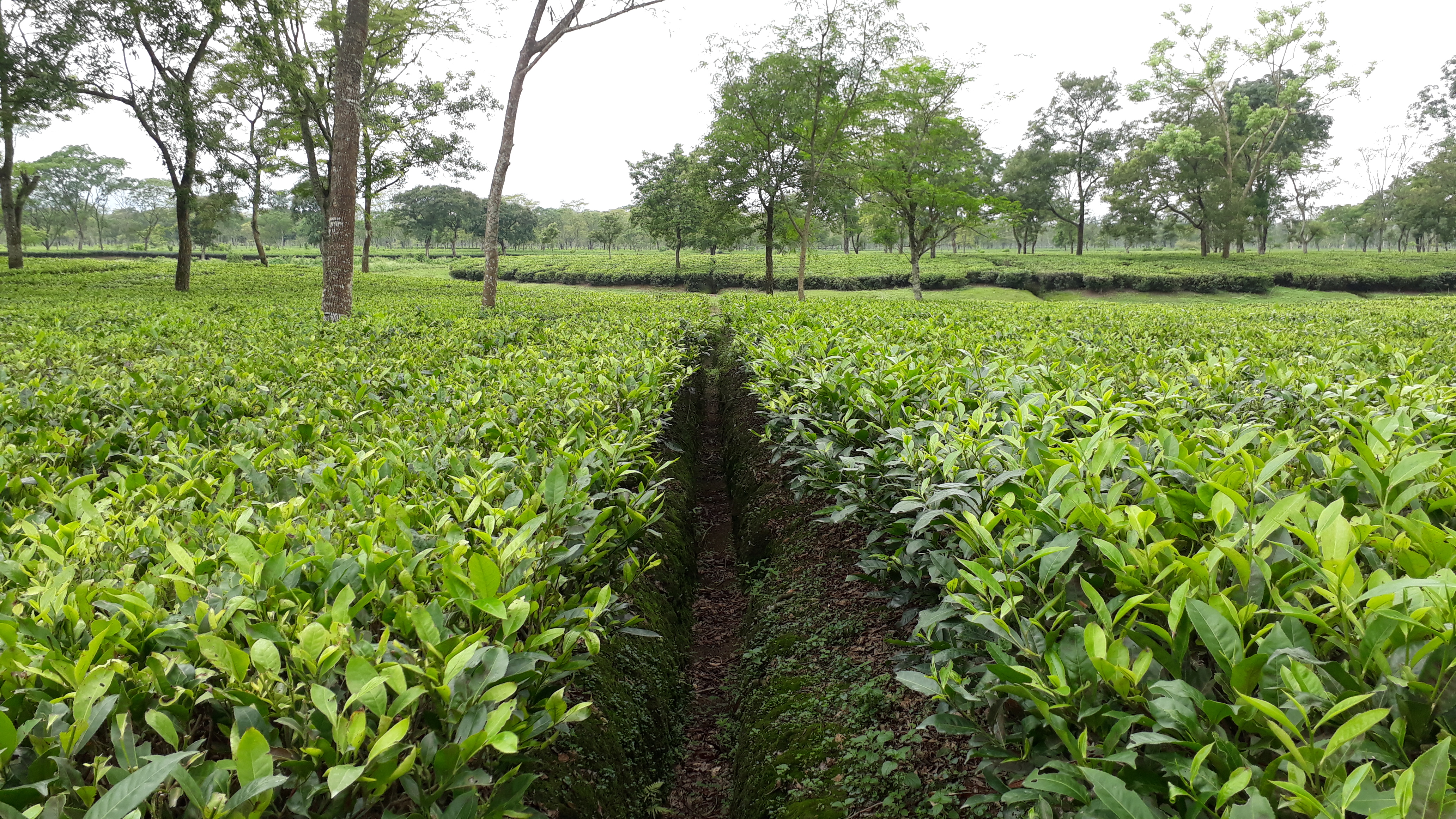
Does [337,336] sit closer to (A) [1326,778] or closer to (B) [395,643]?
(B) [395,643]

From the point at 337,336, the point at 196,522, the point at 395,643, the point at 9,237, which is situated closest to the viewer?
the point at 395,643

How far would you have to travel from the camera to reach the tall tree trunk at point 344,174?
9.02 metres

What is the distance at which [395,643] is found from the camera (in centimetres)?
131

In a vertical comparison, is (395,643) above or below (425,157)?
below

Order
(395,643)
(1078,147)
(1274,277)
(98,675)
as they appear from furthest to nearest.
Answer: (1078,147), (1274,277), (395,643), (98,675)

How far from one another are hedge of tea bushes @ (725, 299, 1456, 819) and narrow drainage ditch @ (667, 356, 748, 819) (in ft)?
3.37

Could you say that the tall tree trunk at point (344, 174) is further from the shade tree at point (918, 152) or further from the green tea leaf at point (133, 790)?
the shade tree at point (918, 152)

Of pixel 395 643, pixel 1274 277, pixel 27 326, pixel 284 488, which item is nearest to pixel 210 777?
pixel 395 643

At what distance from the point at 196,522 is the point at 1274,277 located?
131 feet

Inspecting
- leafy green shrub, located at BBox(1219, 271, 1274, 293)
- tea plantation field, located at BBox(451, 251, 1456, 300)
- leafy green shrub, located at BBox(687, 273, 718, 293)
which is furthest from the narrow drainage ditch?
leafy green shrub, located at BBox(1219, 271, 1274, 293)

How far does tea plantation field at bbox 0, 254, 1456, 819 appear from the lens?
1093mm

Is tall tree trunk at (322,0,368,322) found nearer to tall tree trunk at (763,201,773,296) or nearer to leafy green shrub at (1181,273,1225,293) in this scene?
tall tree trunk at (763,201,773,296)

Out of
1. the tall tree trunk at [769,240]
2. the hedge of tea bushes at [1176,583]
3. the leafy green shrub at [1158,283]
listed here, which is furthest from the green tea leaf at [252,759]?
the leafy green shrub at [1158,283]

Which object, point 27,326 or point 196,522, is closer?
point 196,522
